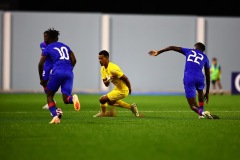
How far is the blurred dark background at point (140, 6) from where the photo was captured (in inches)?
1895

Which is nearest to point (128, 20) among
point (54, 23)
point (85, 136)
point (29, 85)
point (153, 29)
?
point (153, 29)

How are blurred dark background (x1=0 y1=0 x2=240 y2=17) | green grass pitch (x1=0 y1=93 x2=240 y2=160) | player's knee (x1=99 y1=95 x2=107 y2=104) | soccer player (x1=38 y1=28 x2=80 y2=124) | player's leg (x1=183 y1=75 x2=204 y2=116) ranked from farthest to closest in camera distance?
blurred dark background (x1=0 y1=0 x2=240 y2=17)
player's knee (x1=99 y1=95 x2=107 y2=104)
player's leg (x1=183 y1=75 x2=204 y2=116)
soccer player (x1=38 y1=28 x2=80 y2=124)
green grass pitch (x1=0 y1=93 x2=240 y2=160)

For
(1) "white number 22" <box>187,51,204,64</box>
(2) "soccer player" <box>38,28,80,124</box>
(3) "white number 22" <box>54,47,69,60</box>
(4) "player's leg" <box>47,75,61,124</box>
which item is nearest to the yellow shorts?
(1) "white number 22" <box>187,51,204,64</box>

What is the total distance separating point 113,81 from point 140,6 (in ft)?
103

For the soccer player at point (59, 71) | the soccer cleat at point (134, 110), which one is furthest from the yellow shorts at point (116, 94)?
the soccer player at point (59, 71)

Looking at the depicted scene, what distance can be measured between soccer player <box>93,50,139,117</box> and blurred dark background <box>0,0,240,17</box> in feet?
100

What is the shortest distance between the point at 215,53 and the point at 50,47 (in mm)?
26285

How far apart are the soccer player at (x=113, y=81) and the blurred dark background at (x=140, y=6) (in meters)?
30.5

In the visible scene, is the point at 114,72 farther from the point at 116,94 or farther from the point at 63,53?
the point at 63,53

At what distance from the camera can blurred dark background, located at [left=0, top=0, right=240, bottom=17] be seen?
48125 mm

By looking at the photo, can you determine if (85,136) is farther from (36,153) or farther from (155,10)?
(155,10)

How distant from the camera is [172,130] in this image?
13164 mm

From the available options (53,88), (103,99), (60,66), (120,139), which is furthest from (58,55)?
(120,139)

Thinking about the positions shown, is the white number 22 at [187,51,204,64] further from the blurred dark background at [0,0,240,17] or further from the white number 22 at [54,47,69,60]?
the blurred dark background at [0,0,240,17]
